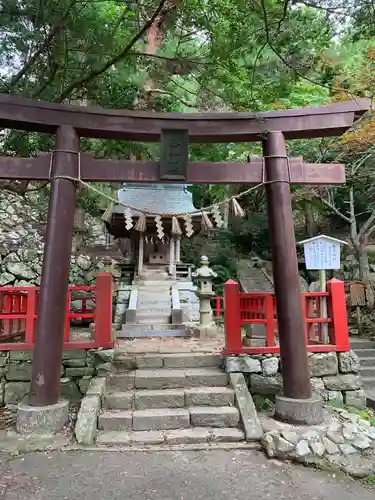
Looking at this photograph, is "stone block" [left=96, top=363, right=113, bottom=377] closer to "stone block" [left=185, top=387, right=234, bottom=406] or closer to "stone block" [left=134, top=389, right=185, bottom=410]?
"stone block" [left=134, top=389, right=185, bottom=410]

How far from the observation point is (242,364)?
539 centimetres

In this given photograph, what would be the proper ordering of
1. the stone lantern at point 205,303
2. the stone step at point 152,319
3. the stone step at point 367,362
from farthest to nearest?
1. the stone step at point 152,319
2. the stone lantern at point 205,303
3. the stone step at point 367,362

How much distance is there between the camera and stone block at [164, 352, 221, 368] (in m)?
5.77

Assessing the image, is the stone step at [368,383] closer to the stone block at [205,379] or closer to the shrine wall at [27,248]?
the stone block at [205,379]

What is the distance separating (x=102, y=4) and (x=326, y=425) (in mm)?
7217

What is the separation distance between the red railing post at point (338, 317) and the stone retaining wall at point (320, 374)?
7.2 inches

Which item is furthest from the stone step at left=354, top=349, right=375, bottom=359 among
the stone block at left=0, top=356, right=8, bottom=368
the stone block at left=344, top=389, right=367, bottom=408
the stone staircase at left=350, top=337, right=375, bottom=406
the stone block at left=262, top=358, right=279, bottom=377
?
→ the stone block at left=0, top=356, right=8, bottom=368

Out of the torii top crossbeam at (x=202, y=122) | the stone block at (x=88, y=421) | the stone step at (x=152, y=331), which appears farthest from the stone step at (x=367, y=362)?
the stone block at (x=88, y=421)

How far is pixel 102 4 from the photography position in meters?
5.91

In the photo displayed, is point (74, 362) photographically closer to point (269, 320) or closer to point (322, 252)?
point (269, 320)

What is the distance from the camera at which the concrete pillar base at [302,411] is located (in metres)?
4.37

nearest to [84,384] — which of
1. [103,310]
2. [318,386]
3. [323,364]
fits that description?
[103,310]

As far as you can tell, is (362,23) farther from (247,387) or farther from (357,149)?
(357,149)

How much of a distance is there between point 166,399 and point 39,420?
63.7 inches
